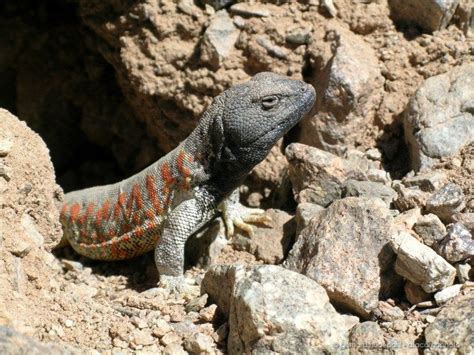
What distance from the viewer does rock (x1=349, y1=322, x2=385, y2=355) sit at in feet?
13.5

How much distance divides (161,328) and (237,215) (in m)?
2.24

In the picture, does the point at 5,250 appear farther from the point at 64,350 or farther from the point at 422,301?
the point at 422,301

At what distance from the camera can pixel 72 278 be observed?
683 centimetres

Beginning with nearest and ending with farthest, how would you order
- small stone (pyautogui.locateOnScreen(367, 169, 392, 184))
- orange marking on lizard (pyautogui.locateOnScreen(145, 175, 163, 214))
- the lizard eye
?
the lizard eye < small stone (pyautogui.locateOnScreen(367, 169, 392, 184)) < orange marking on lizard (pyautogui.locateOnScreen(145, 175, 163, 214))

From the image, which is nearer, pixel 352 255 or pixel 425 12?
pixel 352 255

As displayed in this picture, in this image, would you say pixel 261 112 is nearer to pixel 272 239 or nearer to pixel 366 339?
pixel 272 239

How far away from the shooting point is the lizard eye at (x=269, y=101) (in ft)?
19.2

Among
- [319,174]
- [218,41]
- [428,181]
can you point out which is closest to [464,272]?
[428,181]

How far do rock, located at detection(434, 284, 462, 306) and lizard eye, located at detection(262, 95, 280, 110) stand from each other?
2322mm

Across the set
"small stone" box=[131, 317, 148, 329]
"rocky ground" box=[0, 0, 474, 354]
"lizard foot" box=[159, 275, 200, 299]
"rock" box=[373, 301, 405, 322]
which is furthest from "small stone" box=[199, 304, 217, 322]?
"rock" box=[373, 301, 405, 322]

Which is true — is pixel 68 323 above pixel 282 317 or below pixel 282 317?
below

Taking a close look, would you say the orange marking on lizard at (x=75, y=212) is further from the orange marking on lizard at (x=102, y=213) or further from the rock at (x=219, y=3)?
the rock at (x=219, y=3)

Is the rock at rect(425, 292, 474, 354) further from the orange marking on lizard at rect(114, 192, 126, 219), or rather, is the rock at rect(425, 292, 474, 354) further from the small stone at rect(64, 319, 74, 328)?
the orange marking on lizard at rect(114, 192, 126, 219)

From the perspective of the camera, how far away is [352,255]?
4840 millimetres
